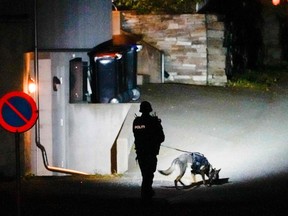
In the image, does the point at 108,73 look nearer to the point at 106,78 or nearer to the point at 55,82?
the point at 106,78

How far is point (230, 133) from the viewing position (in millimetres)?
23422

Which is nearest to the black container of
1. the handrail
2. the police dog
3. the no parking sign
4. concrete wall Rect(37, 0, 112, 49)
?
concrete wall Rect(37, 0, 112, 49)

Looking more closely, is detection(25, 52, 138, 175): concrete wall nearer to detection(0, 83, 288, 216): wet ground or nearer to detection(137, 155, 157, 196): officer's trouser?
detection(0, 83, 288, 216): wet ground

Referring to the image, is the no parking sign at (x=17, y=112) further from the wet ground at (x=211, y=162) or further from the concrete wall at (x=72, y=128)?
the concrete wall at (x=72, y=128)

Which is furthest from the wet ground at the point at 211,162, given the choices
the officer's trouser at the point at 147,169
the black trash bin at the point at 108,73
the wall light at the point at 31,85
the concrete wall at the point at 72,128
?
the wall light at the point at 31,85

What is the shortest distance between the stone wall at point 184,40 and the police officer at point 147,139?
15887 millimetres

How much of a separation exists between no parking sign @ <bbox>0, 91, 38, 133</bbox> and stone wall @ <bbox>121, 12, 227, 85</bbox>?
761 inches

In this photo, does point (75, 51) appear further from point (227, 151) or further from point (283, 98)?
point (283, 98)

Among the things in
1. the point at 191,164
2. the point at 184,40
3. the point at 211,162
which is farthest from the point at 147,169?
the point at 184,40

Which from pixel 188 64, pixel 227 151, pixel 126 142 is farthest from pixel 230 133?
pixel 188 64

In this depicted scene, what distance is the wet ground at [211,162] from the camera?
14.0 m

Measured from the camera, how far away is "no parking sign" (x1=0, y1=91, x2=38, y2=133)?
1094 centimetres

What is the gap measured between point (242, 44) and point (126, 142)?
15497 mm

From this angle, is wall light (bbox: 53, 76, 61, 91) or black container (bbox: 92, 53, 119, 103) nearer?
wall light (bbox: 53, 76, 61, 91)
